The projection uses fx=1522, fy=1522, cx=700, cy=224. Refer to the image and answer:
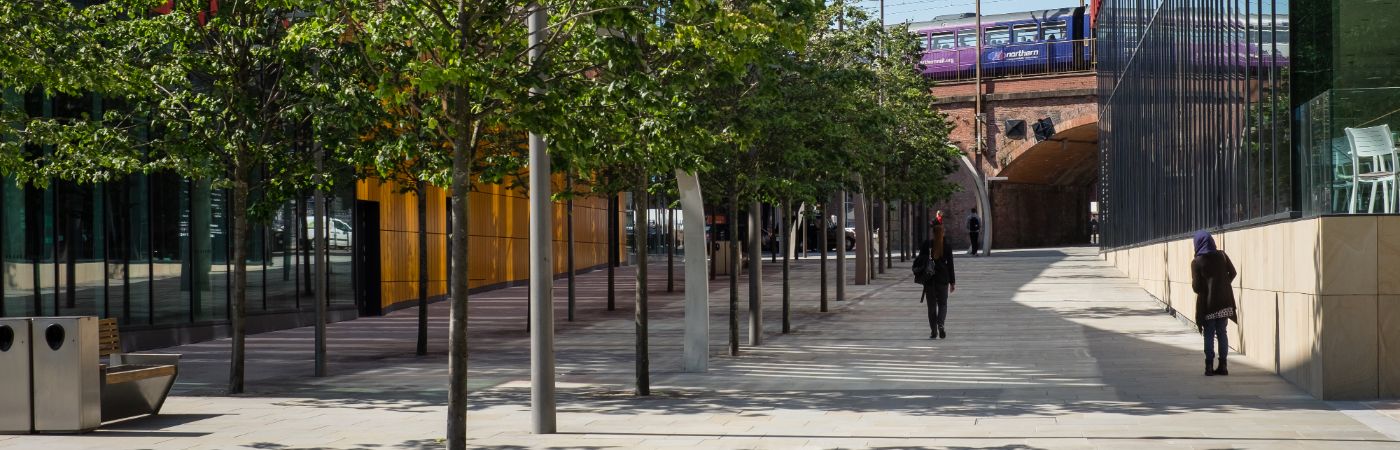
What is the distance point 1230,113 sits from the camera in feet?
55.0

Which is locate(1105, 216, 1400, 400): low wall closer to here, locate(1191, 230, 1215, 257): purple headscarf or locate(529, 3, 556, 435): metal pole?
locate(1191, 230, 1215, 257): purple headscarf

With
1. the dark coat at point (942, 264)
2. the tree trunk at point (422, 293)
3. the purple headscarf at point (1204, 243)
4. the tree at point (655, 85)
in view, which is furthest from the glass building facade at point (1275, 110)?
the tree trunk at point (422, 293)

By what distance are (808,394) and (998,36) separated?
45.9 metres

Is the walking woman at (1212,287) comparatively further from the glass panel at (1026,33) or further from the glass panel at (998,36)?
the glass panel at (998,36)

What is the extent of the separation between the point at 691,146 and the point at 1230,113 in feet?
23.5

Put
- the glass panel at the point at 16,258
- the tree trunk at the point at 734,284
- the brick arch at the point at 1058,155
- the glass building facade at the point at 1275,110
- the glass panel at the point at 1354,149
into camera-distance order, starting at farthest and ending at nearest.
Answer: the brick arch at the point at 1058,155 → the glass panel at the point at 16,258 → the tree trunk at the point at 734,284 → the glass building facade at the point at 1275,110 → the glass panel at the point at 1354,149

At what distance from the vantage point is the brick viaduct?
56938 mm

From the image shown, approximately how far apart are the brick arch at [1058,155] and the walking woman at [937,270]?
120 ft

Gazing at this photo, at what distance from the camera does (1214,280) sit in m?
14.2

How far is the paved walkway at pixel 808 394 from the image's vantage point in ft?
34.5

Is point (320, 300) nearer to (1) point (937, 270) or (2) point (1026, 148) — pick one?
(1) point (937, 270)

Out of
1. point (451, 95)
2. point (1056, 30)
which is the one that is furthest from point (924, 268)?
point (1056, 30)

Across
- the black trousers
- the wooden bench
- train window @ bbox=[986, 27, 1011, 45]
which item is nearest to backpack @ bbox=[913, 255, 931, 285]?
the black trousers

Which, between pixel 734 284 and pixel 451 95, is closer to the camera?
pixel 451 95
